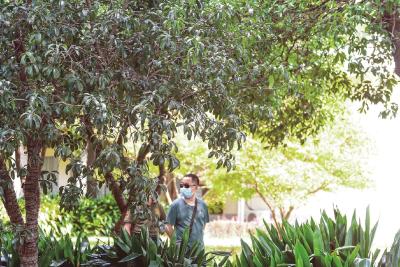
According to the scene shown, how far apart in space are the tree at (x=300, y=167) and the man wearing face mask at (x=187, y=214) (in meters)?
11.0

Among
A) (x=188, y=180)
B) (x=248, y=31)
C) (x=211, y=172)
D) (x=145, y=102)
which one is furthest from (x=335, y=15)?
(x=211, y=172)

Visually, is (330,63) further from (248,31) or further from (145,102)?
(145,102)

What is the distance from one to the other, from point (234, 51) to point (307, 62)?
3401 mm

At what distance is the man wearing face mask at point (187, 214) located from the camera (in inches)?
376

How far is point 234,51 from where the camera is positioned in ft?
24.4

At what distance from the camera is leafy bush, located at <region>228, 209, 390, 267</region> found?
6.60 metres

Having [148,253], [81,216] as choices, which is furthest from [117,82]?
[81,216]

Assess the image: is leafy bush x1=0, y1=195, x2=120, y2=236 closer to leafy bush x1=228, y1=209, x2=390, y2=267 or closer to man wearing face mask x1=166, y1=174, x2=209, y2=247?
man wearing face mask x1=166, y1=174, x2=209, y2=247

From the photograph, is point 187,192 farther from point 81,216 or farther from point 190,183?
point 81,216

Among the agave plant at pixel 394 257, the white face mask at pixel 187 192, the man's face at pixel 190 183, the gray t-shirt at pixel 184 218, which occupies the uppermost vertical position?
the man's face at pixel 190 183

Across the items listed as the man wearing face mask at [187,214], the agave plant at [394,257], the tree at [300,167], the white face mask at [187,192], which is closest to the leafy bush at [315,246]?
the agave plant at [394,257]

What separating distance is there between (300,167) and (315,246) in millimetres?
14695

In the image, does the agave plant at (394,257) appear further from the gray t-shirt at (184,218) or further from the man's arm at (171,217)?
the man's arm at (171,217)

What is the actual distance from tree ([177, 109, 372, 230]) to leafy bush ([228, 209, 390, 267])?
41.7 feet
